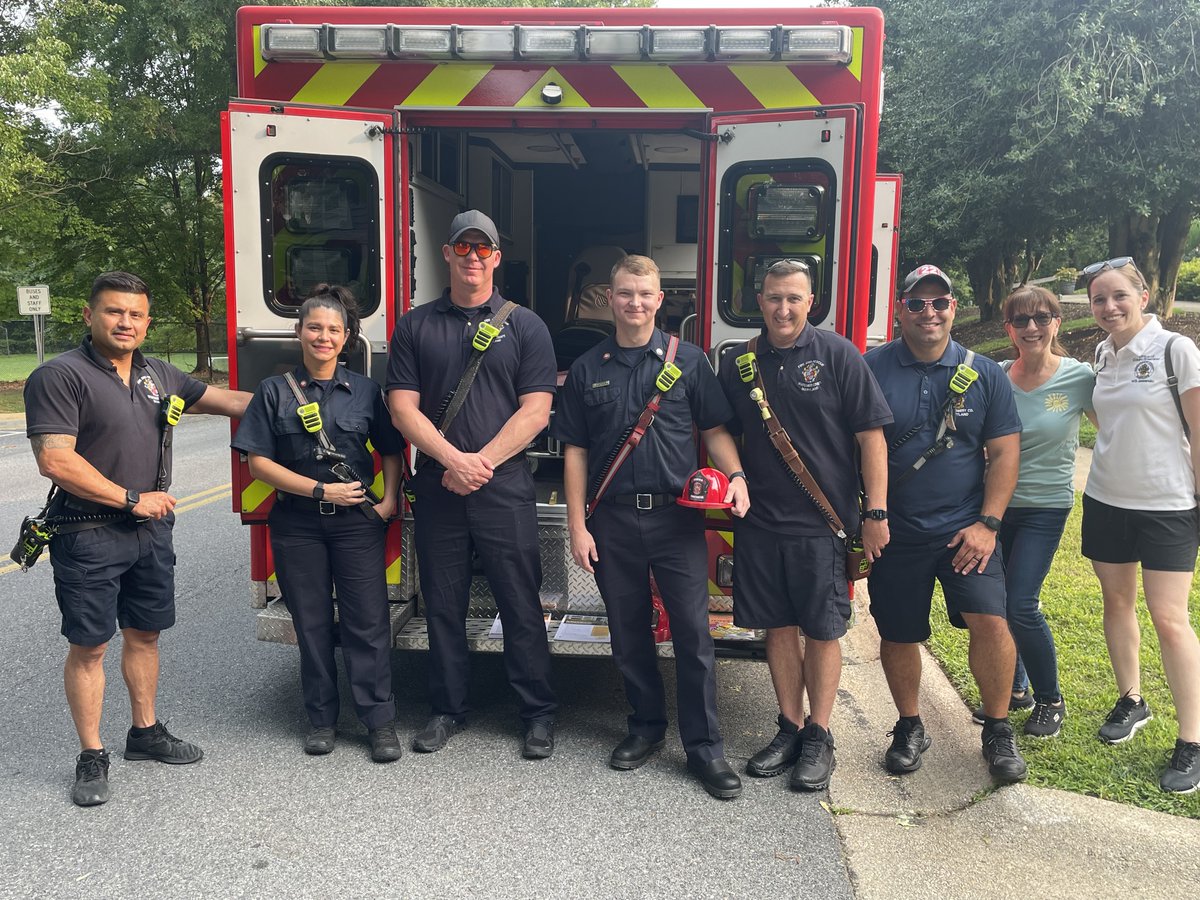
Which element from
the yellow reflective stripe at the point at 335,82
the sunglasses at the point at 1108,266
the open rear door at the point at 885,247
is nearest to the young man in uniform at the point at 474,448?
the yellow reflective stripe at the point at 335,82

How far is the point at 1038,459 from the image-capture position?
393cm

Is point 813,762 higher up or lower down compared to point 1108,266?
lower down

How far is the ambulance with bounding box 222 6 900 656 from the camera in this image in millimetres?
3857

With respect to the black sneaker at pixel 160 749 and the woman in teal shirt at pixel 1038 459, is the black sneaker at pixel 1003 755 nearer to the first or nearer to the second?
the woman in teal shirt at pixel 1038 459

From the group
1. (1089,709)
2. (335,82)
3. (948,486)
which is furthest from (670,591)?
(335,82)

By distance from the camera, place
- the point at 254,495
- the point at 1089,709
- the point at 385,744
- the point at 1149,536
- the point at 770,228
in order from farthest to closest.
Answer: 1. the point at 1089,709
2. the point at 254,495
3. the point at 770,228
4. the point at 385,744
5. the point at 1149,536

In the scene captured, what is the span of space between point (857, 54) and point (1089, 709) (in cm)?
291

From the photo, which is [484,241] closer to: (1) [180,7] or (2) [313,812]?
(2) [313,812]

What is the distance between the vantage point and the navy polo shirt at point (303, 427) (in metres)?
3.76

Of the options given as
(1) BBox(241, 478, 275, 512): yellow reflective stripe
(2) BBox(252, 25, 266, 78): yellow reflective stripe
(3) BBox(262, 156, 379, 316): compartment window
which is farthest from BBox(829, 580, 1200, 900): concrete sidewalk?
(2) BBox(252, 25, 266, 78): yellow reflective stripe

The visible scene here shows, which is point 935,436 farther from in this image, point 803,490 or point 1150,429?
point 1150,429

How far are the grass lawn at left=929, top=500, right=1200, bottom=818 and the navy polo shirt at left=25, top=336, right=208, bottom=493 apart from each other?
3495mm

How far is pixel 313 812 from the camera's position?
3465 mm

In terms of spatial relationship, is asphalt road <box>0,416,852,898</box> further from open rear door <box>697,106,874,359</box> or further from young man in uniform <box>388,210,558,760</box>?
open rear door <box>697,106,874,359</box>
